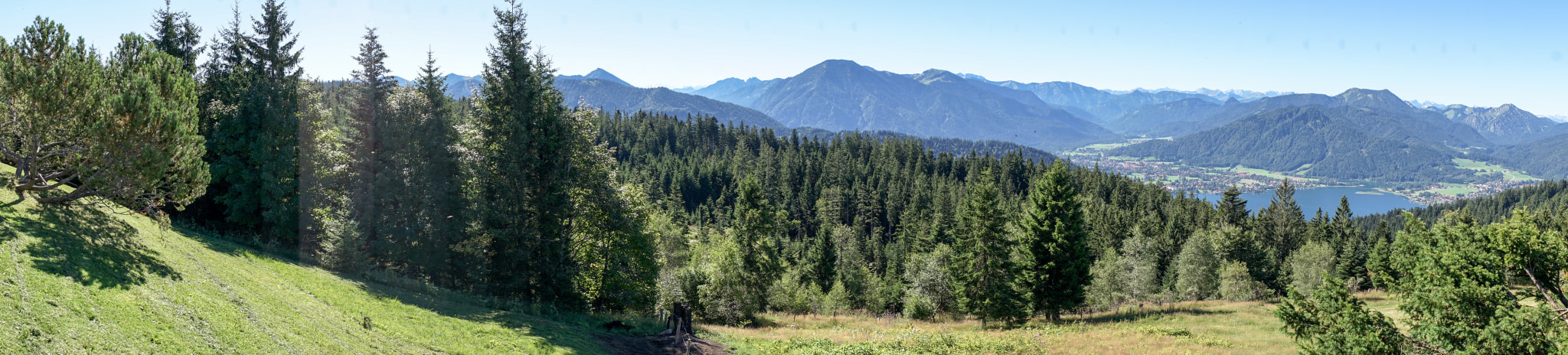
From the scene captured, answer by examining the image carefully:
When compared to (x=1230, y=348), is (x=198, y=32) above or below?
above

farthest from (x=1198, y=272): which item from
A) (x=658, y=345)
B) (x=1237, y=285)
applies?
(x=658, y=345)

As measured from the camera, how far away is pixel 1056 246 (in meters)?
36.5

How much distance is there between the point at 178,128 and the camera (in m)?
15.7

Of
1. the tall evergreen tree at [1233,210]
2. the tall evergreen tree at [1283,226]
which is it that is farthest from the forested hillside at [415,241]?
the tall evergreen tree at [1283,226]

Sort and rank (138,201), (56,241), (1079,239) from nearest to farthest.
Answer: (56,241) < (138,201) < (1079,239)

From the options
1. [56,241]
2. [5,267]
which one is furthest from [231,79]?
[5,267]

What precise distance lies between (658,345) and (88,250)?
1401 centimetres

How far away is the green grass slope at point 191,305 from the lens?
10.4 meters

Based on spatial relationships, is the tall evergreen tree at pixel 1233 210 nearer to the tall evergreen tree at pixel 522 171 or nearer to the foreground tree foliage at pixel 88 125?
the tall evergreen tree at pixel 522 171

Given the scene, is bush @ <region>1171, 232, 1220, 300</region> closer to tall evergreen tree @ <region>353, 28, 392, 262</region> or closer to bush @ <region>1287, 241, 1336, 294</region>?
bush @ <region>1287, 241, 1336, 294</region>

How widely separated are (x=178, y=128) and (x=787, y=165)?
407ft

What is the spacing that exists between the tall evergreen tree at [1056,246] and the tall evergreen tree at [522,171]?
84.5 ft

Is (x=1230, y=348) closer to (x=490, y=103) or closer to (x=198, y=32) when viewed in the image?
(x=490, y=103)

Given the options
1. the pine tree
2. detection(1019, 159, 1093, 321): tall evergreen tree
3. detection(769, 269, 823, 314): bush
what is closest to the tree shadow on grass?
the pine tree
